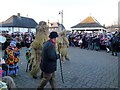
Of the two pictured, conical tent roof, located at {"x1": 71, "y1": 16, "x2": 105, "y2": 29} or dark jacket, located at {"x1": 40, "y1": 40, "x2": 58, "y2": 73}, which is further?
conical tent roof, located at {"x1": 71, "y1": 16, "x2": 105, "y2": 29}

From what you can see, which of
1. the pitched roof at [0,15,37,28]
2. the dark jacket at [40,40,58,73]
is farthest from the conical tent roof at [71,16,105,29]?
the dark jacket at [40,40,58,73]

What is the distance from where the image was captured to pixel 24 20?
6856 cm

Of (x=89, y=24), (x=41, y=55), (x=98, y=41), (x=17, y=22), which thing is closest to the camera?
(x=41, y=55)

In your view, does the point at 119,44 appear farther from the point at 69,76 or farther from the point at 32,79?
the point at 32,79

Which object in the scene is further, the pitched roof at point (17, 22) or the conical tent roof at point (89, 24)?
the pitched roof at point (17, 22)

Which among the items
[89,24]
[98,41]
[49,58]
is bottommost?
[98,41]

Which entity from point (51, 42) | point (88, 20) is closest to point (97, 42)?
point (51, 42)

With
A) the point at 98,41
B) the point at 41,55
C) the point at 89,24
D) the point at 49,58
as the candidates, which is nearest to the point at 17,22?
the point at 89,24

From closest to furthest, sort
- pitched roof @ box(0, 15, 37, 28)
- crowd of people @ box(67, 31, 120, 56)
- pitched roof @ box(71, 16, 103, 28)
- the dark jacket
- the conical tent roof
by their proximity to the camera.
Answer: the dark jacket, crowd of people @ box(67, 31, 120, 56), the conical tent roof, pitched roof @ box(71, 16, 103, 28), pitched roof @ box(0, 15, 37, 28)

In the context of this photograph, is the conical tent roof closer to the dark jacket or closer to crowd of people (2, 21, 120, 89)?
crowd of people (2, 21, 120, 89)

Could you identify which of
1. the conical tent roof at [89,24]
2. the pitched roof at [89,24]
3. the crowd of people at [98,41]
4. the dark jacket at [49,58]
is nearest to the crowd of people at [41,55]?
the dark jacket at [49,58]

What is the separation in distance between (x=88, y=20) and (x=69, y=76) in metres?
41.4

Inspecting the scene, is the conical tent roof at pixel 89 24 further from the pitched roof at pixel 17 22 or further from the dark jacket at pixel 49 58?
the dark jacket at pixel 49 58

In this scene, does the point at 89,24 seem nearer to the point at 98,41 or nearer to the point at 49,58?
the point at 98,41
